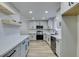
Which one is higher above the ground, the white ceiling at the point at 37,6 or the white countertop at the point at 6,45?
the white ceiling at the point at 37,6

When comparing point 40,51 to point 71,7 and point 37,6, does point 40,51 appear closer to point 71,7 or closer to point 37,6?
point 37,6

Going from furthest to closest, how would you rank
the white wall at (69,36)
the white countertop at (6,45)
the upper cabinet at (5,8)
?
the white wall at (69,36) → the upper cabinet at (5,8) → the white countertop at (6,45)

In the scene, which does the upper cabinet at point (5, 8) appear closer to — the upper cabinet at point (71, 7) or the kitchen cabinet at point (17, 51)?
the kitchen cabinet at point (17, 51)

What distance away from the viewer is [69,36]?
390 centimetres

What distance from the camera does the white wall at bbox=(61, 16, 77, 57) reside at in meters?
3.88

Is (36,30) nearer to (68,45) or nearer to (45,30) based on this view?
(45,30)

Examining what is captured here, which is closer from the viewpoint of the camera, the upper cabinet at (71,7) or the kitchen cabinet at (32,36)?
the upper cabinet at (71,7)

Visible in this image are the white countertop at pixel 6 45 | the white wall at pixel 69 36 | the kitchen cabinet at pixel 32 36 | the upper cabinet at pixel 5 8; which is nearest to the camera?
the white countertop at pixel 6 45

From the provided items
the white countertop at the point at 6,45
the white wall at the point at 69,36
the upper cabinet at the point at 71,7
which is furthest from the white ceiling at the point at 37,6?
the white countertop at the point at 6,45

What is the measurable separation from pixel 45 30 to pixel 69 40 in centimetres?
1003

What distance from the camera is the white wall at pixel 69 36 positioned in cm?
388

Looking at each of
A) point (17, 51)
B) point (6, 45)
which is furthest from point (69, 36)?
point (6, 45)

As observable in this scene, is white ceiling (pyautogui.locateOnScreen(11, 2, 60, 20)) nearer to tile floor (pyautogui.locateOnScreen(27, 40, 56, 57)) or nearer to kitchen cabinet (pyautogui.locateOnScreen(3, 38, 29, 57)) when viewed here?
kitchen cabinet (pyautogui.locateOnScreen(3, 38, 29, 57))

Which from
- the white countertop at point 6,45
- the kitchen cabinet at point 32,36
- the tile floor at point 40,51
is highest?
the white countertop at point 6,45
